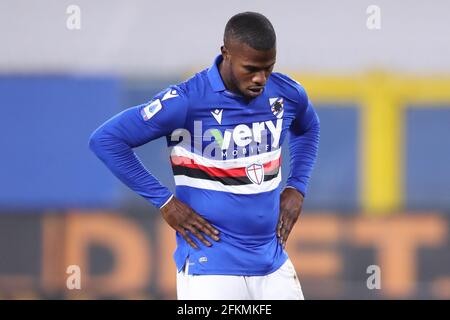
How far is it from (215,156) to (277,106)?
1.23ft

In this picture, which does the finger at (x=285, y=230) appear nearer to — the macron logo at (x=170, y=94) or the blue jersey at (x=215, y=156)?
the blue jersey at (x=215, y=156)

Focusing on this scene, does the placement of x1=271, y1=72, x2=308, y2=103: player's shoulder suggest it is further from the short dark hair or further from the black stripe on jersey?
the black stripe on jersey

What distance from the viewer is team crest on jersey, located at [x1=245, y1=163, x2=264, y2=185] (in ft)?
15.1

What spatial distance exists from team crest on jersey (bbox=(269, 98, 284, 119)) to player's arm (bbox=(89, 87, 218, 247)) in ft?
1.36

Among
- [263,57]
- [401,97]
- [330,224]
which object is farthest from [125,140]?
[401,97]

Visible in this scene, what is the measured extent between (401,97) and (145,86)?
8.21ft

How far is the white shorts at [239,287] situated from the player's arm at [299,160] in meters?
0.29

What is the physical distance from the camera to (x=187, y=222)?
4609 mm

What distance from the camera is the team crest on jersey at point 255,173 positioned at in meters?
4.60

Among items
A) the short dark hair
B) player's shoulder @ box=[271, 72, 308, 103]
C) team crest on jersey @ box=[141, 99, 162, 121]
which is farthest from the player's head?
team crest on jersey @ box=[141, 99, 162, 121]

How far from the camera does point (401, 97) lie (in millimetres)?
10281

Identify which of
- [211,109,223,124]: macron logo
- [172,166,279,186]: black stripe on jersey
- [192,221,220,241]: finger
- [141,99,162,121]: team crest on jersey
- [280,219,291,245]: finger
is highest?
[141,99,162,121]: team crest on jersey

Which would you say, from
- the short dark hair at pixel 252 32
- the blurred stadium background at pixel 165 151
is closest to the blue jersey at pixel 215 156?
the short dark hair at pixel 252 32
